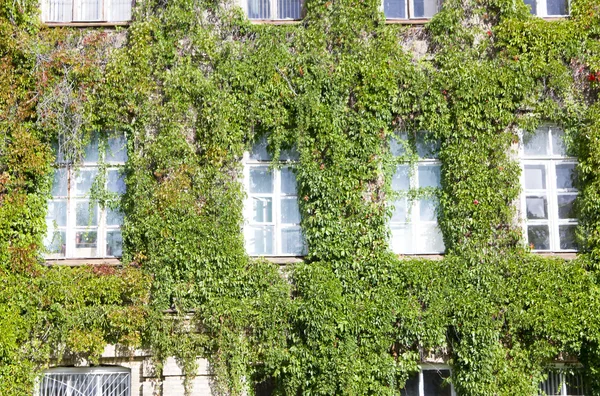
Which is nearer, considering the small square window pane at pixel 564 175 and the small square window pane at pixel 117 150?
the small square window pane at pixel 564 175

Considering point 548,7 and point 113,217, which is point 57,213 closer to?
point 113,217

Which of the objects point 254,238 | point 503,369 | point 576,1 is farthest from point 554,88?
point 254,238

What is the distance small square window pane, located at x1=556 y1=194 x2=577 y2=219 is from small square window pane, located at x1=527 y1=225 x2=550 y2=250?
1.10ft

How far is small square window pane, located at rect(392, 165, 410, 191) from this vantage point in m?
11.9

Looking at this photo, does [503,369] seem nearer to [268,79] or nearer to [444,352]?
[444,352]

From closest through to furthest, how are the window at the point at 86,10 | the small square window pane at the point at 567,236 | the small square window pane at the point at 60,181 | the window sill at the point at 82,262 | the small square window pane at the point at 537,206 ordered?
the window sill at the point at 82,262 < the small square window pane at the point at 567,236 < the small square window pane at the point at 537,206 < the small square window pane at the point at 60,181 < the window at the point at 86,10

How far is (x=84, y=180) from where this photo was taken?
12.2 metres

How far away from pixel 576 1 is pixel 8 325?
9.98 m

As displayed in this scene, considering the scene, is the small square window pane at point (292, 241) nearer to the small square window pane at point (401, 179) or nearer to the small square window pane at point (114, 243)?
the small square window pane at point (401, 179)

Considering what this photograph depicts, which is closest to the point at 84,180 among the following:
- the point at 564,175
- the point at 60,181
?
the point at 60,181

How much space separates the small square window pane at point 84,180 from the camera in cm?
1211

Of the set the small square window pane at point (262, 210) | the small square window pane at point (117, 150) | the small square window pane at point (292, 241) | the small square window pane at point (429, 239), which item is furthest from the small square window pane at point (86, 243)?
the small square window pane at point (429, 239)

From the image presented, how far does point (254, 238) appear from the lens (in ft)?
39.0

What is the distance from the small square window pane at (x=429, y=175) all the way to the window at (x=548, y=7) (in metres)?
3.11
